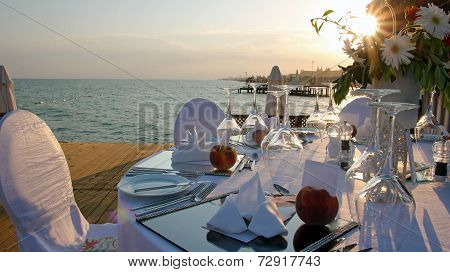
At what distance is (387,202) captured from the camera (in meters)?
1.08

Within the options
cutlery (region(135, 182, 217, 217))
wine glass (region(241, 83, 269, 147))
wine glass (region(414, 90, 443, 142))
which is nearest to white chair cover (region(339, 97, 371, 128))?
wine glass (region(414, 90, 443, 142))

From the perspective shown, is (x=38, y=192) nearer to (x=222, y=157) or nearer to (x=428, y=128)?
(x=222, y=157)

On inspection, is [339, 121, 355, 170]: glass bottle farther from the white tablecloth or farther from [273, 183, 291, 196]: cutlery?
[273, 183, 291, 196]: cutlery

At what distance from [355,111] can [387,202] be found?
2284mm

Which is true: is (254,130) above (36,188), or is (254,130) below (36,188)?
above

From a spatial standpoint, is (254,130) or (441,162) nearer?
(441,162)

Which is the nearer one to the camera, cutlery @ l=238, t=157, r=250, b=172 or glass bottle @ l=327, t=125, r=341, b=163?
cutlery @ l=238, t=157, r=250, b=172

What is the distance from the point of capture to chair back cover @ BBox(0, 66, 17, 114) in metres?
4.80

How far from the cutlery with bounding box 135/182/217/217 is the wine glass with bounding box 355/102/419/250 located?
47 centimetres

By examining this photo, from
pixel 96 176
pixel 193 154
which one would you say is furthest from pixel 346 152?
pixel 96 176

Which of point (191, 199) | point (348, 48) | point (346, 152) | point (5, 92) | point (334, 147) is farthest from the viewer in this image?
point (5, 92)

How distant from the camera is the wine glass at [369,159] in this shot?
1152 millimetres

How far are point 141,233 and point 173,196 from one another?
0.28 metres
